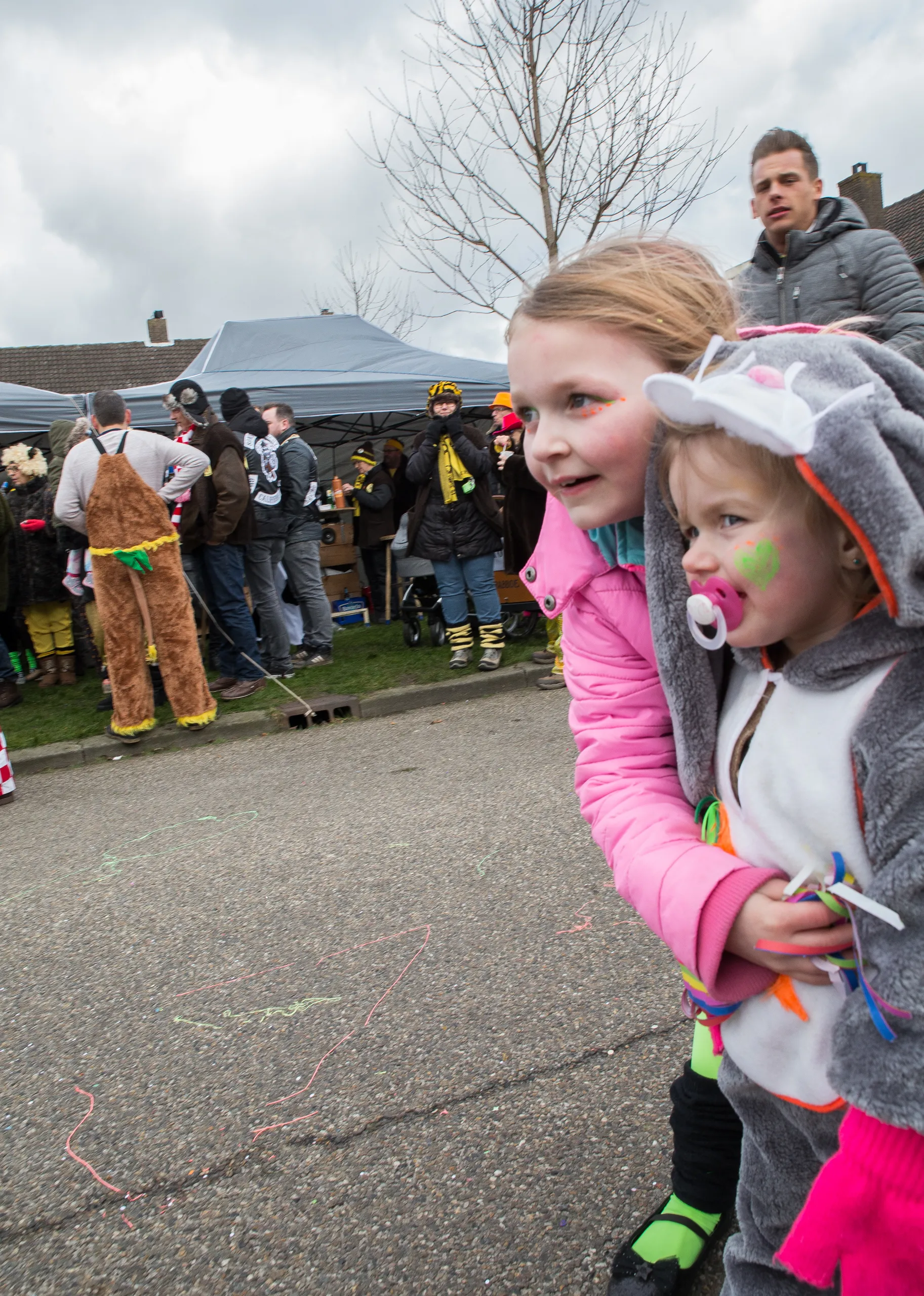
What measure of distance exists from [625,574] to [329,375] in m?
10.0

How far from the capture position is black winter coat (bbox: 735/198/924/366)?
3000mm

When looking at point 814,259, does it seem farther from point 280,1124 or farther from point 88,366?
point 88,366

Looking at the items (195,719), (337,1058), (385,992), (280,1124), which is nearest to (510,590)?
(195,719)

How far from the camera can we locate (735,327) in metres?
1.22

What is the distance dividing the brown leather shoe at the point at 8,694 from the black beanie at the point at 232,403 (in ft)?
9.08

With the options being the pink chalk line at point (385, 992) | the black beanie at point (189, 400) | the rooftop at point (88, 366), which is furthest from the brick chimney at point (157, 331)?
the pink chalk line at point (385, 992)

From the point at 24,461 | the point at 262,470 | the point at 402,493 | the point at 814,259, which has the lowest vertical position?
the point at 402,493

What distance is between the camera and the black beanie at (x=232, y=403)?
768 centimetres

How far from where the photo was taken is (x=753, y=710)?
1.14 metres

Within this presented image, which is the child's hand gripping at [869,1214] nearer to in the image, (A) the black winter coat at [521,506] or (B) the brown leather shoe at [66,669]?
(A) the black winter coat at [521,506]

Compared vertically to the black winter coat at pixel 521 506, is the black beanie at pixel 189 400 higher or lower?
higher

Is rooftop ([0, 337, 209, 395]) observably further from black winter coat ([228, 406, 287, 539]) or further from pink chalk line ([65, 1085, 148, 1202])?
pink chalk line ([65, 1085, 148, 1202])

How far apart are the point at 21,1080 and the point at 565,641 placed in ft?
6.48

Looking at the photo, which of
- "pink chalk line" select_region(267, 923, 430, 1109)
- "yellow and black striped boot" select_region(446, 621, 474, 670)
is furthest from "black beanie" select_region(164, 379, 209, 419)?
"pink chalk line" select_region(267, 923, 430, 1109)
